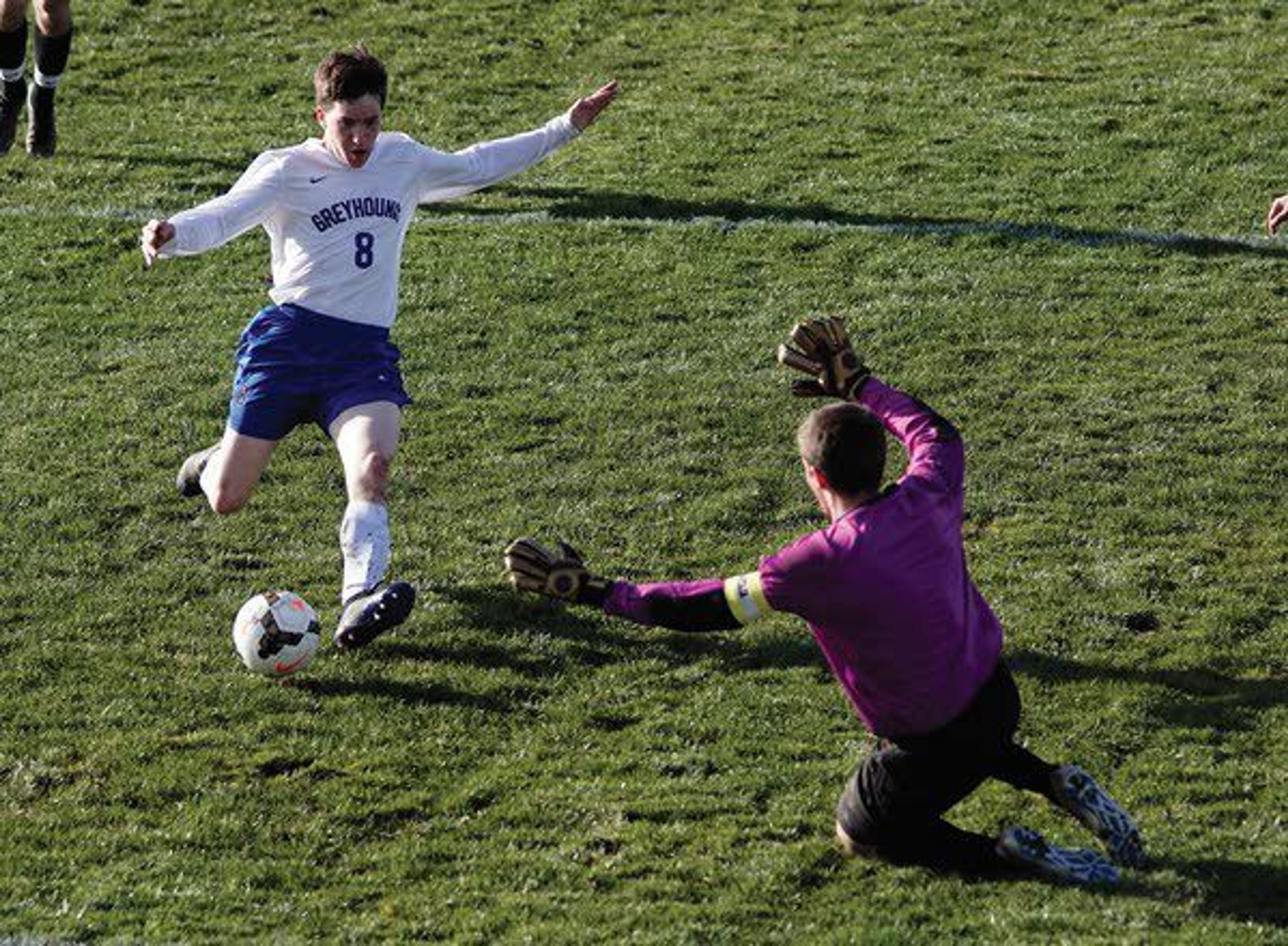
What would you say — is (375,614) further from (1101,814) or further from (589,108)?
(1101,814)

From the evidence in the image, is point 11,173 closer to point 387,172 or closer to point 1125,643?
point 387,172

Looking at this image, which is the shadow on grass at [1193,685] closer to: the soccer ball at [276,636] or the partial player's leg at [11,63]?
the soccer ball at [276,636]

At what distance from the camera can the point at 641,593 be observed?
6.80 meters

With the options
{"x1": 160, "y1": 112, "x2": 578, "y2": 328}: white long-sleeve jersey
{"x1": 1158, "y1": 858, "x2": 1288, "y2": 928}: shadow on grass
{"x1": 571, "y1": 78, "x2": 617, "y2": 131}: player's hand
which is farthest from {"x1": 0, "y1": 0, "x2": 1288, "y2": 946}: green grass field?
{"x1": 571, "y1": 78, "x2": 617, "y2": 131}: player's hand

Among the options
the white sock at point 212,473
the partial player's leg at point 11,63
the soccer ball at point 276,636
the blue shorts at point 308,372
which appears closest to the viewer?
the soccer ball at point 276,636

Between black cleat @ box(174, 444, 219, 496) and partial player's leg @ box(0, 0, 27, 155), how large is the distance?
14.6 feet

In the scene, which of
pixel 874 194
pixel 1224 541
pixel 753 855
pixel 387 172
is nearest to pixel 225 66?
pixel 874 194

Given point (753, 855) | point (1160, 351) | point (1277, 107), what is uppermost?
point (1277, 107)

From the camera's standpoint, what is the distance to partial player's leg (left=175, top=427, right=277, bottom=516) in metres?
9.28

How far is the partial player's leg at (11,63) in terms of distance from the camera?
43.9ft

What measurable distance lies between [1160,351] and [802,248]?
2437 mm

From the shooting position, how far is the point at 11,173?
1506cm

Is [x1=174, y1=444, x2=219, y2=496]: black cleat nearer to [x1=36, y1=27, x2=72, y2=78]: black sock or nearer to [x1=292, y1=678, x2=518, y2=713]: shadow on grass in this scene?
[x1=292, y1=678, x2=518, y2=713]: shadow on grass

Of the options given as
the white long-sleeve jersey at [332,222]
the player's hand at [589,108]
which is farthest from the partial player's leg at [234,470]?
the player's hand at [589,108]
